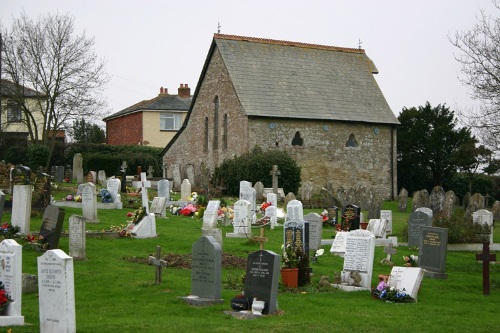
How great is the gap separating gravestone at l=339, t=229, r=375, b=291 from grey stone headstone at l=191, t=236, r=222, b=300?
10.7 ft

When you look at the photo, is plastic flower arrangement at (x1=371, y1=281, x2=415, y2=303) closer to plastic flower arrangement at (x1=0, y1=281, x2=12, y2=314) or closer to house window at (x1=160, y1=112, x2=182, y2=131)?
plastic flower arrangement at (x1=0, y1=281, x2=12, y2=314)

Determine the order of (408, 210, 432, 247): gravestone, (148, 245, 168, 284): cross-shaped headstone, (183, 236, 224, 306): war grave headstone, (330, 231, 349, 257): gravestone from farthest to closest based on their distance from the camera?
(408, 210, 432, 247): gravestone < (330, 231, 349, 257): gravestone < (148, 245, 168, 284): cross-shaped headstone < (183, 236, 224, 306): war grave headstone

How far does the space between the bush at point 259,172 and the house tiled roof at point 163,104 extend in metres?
26.2

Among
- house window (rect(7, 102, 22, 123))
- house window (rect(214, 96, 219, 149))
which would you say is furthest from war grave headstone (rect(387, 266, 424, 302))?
house window (rect(7, 102, 22, 123))

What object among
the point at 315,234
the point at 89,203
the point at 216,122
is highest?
the point at 216,122

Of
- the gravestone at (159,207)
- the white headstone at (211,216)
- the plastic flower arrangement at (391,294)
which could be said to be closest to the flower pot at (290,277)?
the plastic flower arrangement at (391,294)

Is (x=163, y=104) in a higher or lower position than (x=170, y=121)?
higher

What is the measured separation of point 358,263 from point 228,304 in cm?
342

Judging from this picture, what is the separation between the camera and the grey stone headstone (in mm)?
13508

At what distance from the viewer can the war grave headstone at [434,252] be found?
709 inches

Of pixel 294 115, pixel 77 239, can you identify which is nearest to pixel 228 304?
pixel 77 239

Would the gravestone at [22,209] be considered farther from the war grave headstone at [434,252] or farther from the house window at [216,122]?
the house window at [216,122]

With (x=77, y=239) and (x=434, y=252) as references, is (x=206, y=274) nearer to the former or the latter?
(x=77, y=239)

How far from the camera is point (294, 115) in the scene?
45.3m
